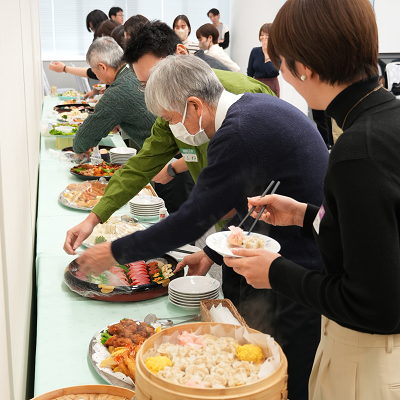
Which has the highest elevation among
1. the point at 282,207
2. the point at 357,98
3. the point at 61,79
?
the point at 357,98

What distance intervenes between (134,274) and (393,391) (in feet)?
3.16

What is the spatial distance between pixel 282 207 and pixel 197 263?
0.57 meters

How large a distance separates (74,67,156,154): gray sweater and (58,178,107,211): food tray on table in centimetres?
40

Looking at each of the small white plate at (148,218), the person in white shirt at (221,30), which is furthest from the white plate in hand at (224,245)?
the person in white shirt at (221,30)

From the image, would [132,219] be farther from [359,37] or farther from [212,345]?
[359,37]

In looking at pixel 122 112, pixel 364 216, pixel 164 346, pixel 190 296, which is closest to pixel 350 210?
pixel 364 216

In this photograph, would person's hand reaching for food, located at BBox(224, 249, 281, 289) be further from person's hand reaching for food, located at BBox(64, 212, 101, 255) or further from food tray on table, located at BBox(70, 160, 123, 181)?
food tray on table, located at BBox(70, 160, 123, 181)

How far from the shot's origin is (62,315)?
4.60 ft

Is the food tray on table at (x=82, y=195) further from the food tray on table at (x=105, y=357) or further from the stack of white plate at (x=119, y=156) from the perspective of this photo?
the food tray on table at (x=105, y=357)

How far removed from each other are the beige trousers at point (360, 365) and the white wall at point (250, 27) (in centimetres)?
687

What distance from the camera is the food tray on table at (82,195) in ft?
7.76

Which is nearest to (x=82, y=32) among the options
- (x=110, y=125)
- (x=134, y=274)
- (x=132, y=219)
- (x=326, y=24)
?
(x=110, y=125)

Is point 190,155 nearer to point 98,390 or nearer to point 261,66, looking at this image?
point 98,390

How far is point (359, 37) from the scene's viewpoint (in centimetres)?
80
